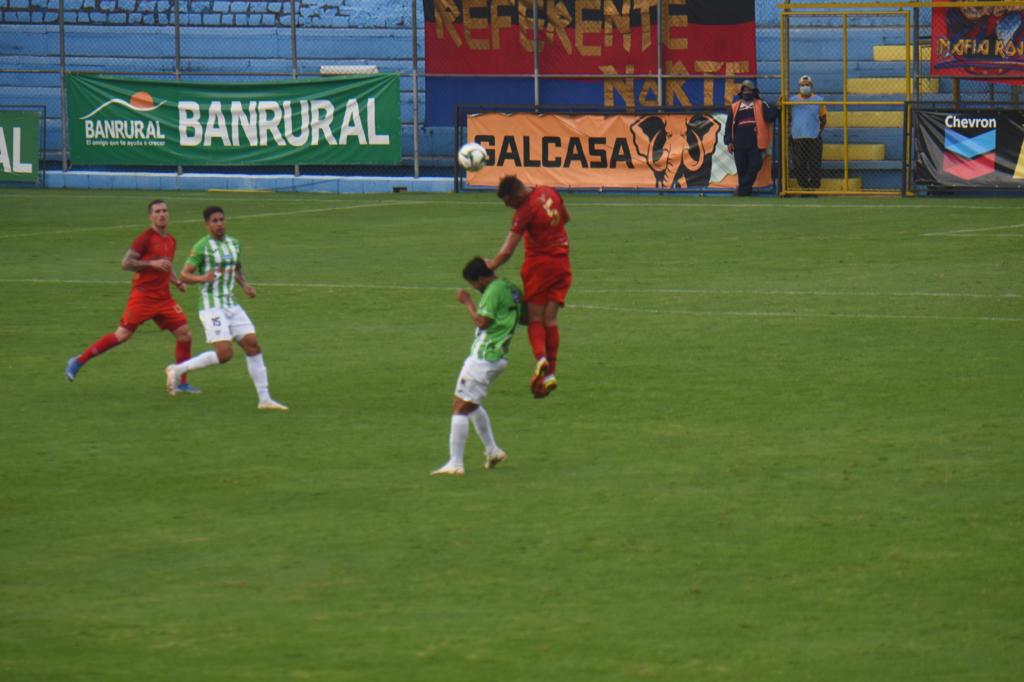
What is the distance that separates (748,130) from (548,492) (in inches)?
890

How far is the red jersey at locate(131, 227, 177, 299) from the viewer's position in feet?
51.9

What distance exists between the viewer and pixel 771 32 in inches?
1474

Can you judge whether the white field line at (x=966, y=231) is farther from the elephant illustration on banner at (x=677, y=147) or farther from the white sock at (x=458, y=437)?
the white sock at (x=458, y=437)

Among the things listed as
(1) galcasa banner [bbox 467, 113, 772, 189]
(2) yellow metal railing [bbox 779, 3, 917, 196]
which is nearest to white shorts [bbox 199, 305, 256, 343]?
(2) yellow metal railing [bbox 779, 3, 917, 196]

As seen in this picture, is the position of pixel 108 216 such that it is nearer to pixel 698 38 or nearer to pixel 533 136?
pixel 533 136

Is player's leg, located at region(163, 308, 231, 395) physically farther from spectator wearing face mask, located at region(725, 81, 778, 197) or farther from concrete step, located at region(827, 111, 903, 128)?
concrete step, located at region(827, 111, 903, 128)

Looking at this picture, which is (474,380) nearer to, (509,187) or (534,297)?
(509,187)

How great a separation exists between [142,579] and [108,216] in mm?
23744

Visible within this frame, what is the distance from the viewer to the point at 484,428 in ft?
40.2

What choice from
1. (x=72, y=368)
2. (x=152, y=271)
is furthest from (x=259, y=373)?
(x=72, y=368)

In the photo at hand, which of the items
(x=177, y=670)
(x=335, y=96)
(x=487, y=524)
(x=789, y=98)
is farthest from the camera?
(x=335, y=96)

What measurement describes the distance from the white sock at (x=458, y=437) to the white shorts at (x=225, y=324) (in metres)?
3.39

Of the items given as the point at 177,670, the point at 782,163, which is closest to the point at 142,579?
the point at 177,670

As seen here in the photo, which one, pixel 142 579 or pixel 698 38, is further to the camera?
pixel 698 38
